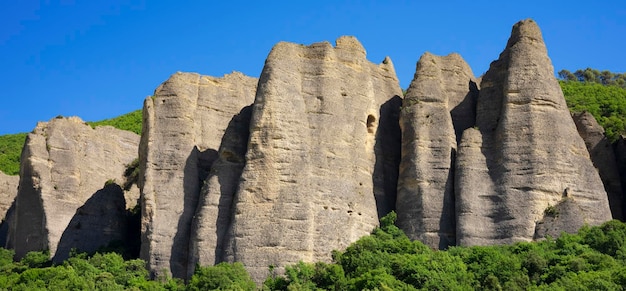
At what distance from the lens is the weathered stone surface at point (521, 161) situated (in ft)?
166

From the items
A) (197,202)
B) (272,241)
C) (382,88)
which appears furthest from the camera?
(382,88)

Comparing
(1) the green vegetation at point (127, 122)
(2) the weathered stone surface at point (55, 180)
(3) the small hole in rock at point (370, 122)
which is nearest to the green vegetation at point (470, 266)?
(3) the small hole in rock at point (370, 122)

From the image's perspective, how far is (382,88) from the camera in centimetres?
5812

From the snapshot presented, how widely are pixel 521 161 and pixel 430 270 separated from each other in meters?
6.68

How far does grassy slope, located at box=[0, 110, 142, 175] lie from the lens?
8181 cm

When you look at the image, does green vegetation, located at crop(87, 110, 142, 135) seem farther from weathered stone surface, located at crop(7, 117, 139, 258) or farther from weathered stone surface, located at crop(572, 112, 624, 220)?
weathered stone surface, located at crop(572, 112, 624, 220)

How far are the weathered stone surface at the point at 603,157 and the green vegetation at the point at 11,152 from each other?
116 ft

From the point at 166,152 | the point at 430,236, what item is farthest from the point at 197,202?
the point at 430,236

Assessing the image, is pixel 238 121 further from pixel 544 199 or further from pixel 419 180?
pixel 544 199

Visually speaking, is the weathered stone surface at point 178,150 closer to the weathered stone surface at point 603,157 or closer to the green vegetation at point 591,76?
the weathered stone surface at point 603,157

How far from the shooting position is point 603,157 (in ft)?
186

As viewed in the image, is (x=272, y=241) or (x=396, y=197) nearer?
(x=272, y=241)

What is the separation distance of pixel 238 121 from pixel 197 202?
3777 mm

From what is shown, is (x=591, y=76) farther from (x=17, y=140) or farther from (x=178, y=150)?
(x=178, y=150)
